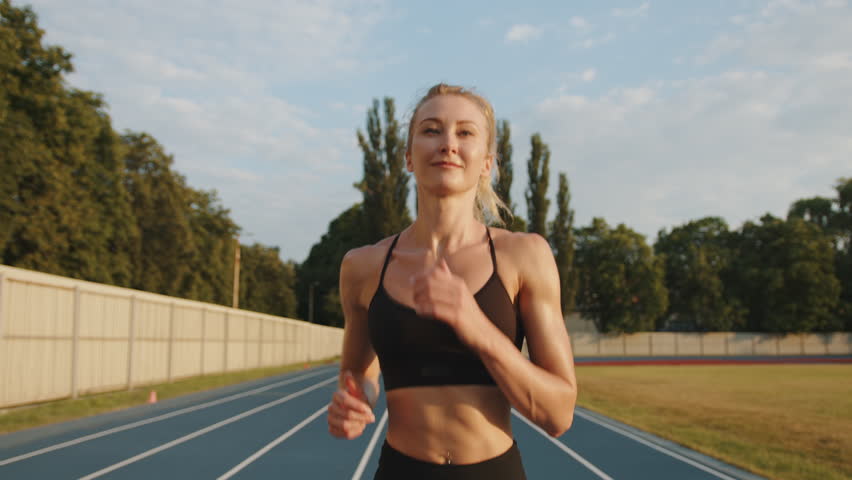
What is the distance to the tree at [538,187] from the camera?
43625 millimetres

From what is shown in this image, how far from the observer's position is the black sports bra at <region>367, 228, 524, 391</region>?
58.2 inches

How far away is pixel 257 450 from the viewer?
1070 cm

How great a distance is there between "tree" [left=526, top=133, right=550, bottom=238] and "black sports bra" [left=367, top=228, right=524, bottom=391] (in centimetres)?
4207

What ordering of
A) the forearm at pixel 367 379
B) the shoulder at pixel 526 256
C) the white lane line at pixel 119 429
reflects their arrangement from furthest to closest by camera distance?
the white lane line at pixel 119 429 < the forearm at pixel 367 379 < the shoulder at pixel 526 256

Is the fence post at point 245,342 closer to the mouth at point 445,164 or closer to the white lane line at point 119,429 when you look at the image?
the white lane line at point 119,429

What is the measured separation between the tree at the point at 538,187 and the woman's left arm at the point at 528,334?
42033mm

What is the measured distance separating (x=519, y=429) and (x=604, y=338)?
4585 cm

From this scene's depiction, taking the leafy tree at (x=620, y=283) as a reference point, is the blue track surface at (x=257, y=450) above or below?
below

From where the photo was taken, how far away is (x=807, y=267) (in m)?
56.7

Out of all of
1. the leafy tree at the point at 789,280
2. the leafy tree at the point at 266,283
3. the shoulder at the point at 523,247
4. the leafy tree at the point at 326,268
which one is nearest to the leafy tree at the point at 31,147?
the shoulder at the point at 523,247

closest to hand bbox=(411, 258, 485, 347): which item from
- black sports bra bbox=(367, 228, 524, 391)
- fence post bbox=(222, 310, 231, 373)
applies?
black sports bra bbox=(367, 228, 524, 391)

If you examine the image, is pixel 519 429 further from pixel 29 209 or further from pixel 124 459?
pixel 29 209

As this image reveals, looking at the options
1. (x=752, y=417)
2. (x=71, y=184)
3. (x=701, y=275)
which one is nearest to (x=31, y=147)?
(x=71, y=184)

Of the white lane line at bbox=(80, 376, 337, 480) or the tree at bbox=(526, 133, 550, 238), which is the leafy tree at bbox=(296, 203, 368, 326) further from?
the white lane line at bbox=(80, 376, 337, 480)
